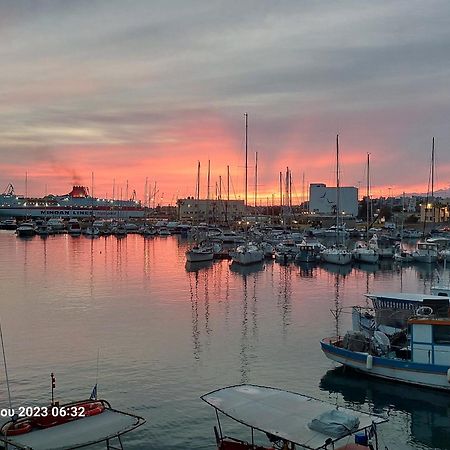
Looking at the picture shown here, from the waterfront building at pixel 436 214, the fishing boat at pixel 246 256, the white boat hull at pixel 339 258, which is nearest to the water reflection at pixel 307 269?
the white boat hull at pixel 339 258

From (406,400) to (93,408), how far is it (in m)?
12.2

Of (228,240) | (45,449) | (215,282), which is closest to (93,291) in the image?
(215,282)

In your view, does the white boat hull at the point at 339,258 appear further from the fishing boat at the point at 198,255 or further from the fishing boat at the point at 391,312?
the fishing boat at the point at 391,312

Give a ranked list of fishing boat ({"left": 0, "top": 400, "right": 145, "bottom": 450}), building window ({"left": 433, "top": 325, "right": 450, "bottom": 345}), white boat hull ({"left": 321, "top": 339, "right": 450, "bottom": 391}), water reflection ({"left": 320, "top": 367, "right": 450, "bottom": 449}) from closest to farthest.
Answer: fishing boat ({"left": 0, "top": 400, "right": 145, "bottom": 450}) → water reflection ({"left": 320, "top": 367, "right": 450, "bottom": 449}) → white boat hull ({"left": 321, "top": 339, "right": 450, "bottom": 391}) → building window ({"left": 433, "top": 325, "right": 450, "bottom": 345})

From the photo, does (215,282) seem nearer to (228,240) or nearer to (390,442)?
(390,442)

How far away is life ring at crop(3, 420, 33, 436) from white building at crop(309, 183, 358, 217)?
6077 inches

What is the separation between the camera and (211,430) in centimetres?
1792

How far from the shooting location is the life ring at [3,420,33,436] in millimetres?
12211

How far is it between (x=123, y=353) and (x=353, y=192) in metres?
144

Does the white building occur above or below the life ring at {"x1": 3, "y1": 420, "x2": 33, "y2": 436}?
above

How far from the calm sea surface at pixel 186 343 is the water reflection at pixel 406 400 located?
4 centimetres

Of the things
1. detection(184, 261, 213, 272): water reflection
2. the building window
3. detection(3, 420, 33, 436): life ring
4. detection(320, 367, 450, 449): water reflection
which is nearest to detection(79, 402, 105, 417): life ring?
detection(3, 420, 33, 436): life ring

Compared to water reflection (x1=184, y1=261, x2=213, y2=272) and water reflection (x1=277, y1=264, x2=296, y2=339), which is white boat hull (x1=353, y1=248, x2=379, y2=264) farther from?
water reflection (x1=184, y1=261, x2=213, y2=272)

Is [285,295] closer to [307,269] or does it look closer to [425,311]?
[307,269]
